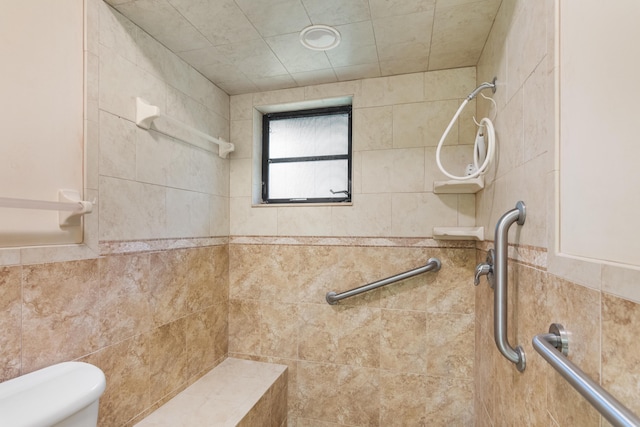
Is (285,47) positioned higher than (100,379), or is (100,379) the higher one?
(285,47)

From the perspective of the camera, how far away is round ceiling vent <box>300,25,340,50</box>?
1.32 meters

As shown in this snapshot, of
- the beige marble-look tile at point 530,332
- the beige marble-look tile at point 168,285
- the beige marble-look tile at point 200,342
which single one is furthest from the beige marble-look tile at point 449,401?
the beige marble-look tile at point 168,285

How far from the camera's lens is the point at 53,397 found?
78 cm

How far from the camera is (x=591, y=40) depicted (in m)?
0.56

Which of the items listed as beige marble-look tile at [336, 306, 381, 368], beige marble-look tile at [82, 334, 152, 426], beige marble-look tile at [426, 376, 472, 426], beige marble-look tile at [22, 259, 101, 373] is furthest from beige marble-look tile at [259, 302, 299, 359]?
beige marble-look tile at [22, 259, 101, 373]

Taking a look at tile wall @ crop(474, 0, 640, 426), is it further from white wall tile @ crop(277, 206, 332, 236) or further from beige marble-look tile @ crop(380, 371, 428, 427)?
white wall tile @ crop(277, 206, 332, 236)

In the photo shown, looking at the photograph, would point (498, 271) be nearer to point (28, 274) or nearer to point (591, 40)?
point (591, 40)

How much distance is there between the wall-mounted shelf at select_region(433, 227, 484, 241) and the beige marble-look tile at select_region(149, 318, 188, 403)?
1.40 meters

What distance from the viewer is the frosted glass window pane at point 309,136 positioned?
1.92 m

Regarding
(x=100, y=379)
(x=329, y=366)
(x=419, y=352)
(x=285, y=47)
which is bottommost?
(x=329, y=366)

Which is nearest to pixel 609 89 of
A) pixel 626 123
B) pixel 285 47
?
pixel 626 123

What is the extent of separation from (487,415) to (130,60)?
2.16 m

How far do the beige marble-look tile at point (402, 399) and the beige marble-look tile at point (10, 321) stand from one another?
5.09ft

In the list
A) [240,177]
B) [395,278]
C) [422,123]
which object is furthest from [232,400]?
[422,123]
